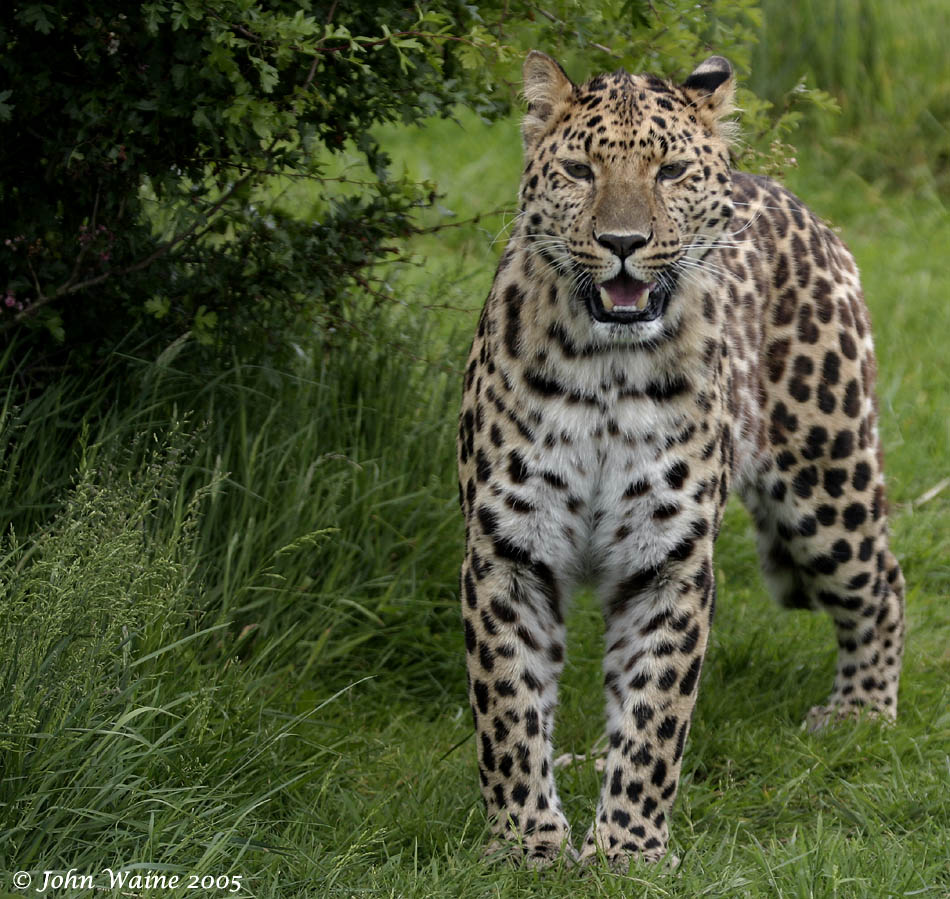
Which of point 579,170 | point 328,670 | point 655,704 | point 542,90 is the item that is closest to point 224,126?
point 542,90

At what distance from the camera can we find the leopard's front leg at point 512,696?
4.50m

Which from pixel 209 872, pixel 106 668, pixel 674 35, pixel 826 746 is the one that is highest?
pixel 674 35

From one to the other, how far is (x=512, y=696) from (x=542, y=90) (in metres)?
1.77

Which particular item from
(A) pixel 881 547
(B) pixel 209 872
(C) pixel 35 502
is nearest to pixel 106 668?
(B) pixel 209 872

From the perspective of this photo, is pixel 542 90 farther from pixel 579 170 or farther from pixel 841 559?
pixel 841 559

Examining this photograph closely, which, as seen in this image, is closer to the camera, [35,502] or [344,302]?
[35,502]

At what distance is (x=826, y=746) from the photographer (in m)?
5.42

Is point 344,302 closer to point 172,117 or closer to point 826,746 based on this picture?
point 172,117

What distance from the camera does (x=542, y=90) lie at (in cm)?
452

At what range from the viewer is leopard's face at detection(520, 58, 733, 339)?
4.22 metres

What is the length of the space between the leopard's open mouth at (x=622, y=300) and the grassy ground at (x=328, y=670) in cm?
120

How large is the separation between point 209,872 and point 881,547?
116 inches

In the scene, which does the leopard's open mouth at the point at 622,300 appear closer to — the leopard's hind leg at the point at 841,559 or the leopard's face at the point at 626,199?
the leopard's face at the point at 626,199

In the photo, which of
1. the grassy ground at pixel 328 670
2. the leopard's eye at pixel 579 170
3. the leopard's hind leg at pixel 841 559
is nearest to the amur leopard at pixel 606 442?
the leopard's eye at pixel 579 170
